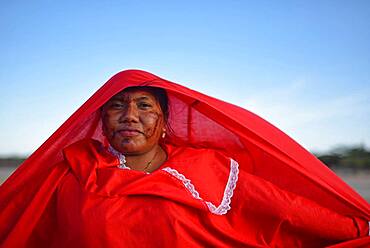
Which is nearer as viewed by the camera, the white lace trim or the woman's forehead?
the white lace trim

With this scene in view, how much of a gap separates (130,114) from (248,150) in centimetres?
92

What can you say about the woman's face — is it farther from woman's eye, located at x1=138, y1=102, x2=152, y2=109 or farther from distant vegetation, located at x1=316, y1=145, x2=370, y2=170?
distant vegetation, located at x1=316, y1=145, x2=370, y2=170

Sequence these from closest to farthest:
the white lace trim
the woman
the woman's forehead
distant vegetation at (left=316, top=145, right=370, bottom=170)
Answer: the woman → the white lace trim → the woman's forehead → distant vegetation at (left=316, top=145, right=370, bottom=170)

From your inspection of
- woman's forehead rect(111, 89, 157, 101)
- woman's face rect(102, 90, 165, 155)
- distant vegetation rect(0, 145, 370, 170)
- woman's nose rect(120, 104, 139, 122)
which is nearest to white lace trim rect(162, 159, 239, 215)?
woman's face rect(102, 90, 165, 155)

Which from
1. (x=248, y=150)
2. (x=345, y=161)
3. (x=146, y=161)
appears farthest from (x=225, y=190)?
(x=345, y=161)

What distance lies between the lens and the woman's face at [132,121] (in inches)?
101

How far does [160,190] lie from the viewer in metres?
2.33

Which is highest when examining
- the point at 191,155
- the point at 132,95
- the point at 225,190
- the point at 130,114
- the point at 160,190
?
the point at 132,95

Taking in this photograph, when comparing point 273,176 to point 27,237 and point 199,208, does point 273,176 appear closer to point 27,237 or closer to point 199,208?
point 199,208

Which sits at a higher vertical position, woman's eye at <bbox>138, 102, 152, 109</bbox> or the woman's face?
woman's eye at <bbox>138, 102, 152, 109</bbox>

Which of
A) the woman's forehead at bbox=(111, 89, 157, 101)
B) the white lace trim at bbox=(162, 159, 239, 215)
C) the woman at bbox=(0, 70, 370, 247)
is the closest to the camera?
the woman at bbox=(0, 70, 370, 247)

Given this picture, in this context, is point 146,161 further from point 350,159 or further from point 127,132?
point 350,159

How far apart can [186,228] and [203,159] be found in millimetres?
570

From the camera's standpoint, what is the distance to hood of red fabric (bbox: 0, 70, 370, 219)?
97.5 inches
